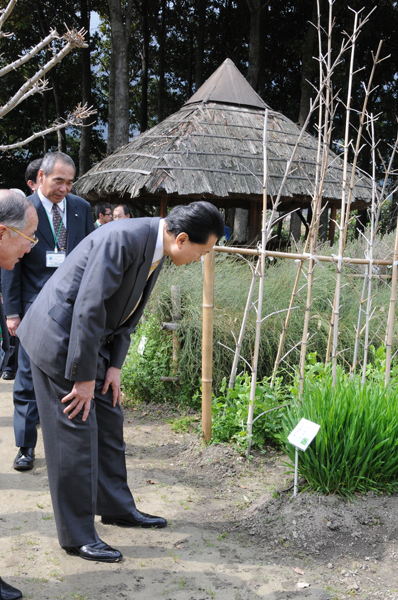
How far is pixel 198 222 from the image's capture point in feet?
7.40

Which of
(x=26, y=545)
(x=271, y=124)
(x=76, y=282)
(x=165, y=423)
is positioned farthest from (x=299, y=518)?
(x=271, y=124)

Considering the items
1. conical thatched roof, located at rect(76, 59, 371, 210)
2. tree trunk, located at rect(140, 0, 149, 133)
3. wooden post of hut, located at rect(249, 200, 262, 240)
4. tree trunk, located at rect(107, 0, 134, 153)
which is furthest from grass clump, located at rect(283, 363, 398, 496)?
tree trunk, located at rect(140, 0, 149, 133)

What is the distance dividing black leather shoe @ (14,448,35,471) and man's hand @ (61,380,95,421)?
135cm

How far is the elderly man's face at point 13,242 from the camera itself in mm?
2014

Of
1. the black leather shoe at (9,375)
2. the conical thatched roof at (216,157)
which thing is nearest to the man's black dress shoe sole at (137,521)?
the black leather shoe at (9,375)

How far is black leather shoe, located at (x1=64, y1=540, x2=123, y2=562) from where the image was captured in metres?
2.39

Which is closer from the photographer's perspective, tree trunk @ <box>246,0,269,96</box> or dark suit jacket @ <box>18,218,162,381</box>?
dark suit jacket @ <box>18,218,162,381</box>

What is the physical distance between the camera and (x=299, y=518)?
2.76m

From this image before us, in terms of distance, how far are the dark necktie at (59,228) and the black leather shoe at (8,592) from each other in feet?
6.80

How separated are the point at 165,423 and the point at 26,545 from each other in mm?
2067

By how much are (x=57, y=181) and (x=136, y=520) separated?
6.81 ft

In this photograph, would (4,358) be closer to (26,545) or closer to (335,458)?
(26,545)

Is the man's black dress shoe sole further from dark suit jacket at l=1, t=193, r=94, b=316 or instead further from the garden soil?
dark suit jacket at l=1, t=193, r=94, b=316

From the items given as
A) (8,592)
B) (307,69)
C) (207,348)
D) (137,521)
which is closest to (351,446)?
(137,521)
